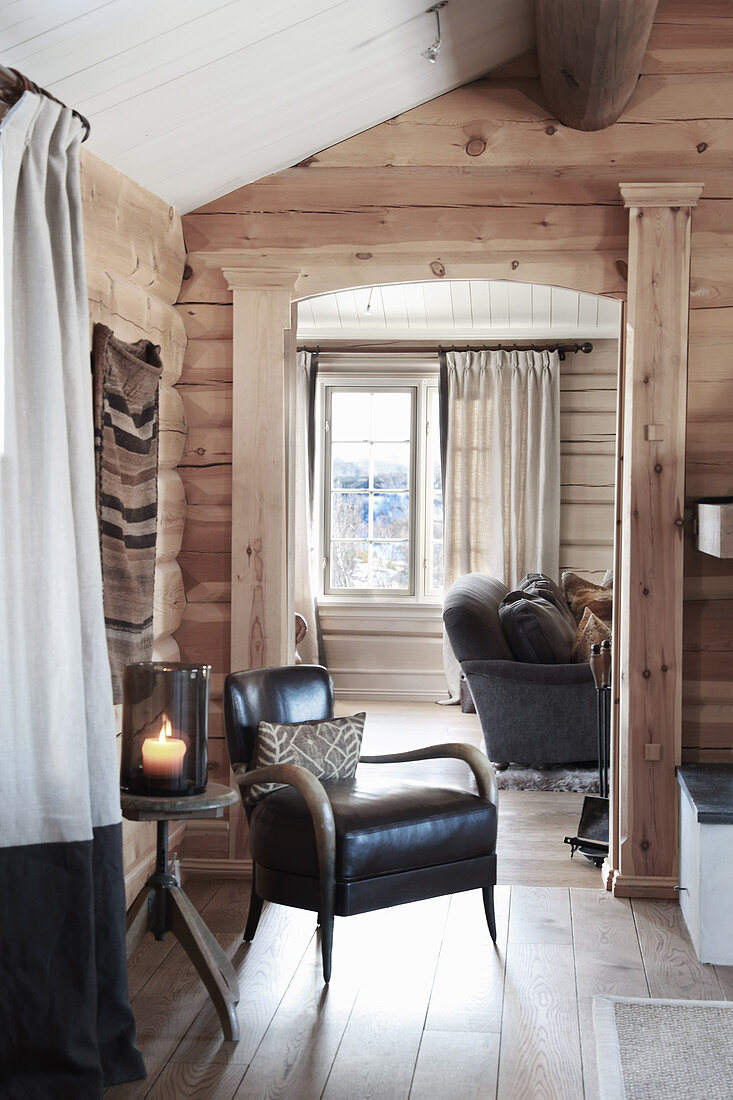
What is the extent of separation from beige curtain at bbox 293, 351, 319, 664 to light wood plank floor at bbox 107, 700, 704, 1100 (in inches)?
138

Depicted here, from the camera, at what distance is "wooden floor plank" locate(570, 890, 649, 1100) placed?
2684 millimetres

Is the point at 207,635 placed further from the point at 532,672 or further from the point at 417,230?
the point at 532,672

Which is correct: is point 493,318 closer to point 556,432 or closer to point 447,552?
point 556,432

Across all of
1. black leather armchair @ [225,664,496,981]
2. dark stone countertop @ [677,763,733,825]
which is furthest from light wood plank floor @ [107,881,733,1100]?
dark stone countertop @ [677,763,733,825]

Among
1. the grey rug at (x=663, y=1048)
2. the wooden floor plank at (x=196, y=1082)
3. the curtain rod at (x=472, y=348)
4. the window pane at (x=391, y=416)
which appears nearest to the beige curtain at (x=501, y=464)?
the curtain rod at (x=472, y=348)

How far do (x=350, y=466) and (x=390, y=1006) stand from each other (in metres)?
5.14

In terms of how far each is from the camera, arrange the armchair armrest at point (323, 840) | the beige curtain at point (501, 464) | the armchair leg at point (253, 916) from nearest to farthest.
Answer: the armchair armrest at point (323, 840)
the armchair leg at point (253, 916)
the beige curtain at point (501, 464)

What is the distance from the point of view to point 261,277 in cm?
391

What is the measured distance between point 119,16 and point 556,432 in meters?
5.37

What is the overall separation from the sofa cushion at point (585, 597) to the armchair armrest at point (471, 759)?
8.88 feet

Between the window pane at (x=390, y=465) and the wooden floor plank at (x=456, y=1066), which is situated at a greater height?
the window pane at (x=390, y=465)

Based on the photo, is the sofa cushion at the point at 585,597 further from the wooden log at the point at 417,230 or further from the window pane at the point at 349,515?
the wooden log at the point at 417,230

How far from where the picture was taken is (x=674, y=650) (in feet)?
12.2

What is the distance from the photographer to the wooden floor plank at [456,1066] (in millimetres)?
2436
